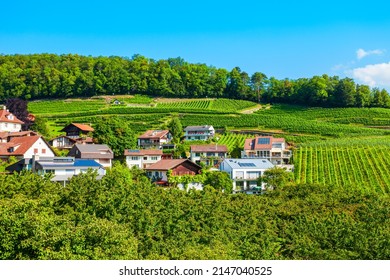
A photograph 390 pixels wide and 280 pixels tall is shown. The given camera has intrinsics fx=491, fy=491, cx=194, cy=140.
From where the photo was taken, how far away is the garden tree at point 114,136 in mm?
50969

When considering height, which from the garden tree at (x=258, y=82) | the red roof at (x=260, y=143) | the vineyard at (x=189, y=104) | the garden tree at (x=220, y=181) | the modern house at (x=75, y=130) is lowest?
the garden tree at (x=220, y=181)

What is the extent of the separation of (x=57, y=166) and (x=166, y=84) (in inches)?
2250

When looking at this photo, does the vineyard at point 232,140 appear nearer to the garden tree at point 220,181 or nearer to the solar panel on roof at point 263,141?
the solar panel on roof at point 263,141

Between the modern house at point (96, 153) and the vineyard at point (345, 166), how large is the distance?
17492 millimetres

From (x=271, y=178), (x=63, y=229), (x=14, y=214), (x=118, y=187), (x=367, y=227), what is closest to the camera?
(x=63, y=229)

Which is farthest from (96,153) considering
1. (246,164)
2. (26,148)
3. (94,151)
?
(246,164)

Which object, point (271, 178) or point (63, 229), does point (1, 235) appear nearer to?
point (63, 229)

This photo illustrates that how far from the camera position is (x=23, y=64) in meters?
99.8

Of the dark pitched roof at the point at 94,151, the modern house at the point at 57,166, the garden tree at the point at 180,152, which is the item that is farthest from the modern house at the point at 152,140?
the modern house at the point at 57,166

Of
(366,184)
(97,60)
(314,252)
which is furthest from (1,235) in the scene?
(97,60)

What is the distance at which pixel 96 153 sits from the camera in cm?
4569

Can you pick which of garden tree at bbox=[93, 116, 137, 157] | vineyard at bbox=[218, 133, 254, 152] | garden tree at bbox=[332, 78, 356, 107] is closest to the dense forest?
garden tree at bbox=[93, 116, 137, 157]

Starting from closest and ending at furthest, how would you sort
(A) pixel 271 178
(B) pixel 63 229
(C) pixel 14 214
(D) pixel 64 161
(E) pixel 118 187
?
(B) pixel 63 229
(C) pixel 14 214
(E) pixel 118 187
(D) pixel 64 161
(A) pixel 271 178

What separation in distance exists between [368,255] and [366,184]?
26225mm
